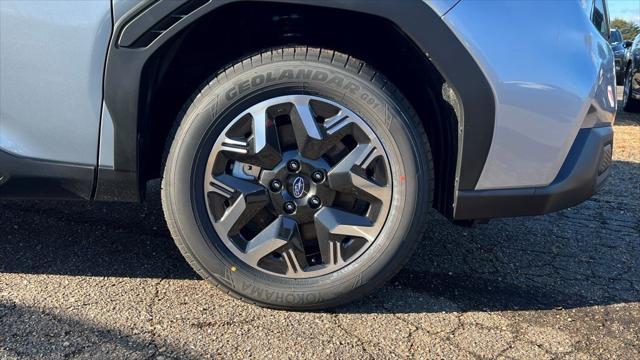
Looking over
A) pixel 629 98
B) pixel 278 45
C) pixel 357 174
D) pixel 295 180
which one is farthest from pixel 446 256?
pixel 629 98

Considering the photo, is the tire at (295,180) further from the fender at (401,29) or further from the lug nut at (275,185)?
the fender at (401,29)

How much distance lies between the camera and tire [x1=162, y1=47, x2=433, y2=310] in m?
2.04

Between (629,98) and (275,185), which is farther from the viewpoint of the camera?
(629,98)

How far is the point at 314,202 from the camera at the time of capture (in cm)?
209

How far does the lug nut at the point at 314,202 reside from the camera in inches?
82.4

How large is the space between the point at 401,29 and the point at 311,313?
1.10m

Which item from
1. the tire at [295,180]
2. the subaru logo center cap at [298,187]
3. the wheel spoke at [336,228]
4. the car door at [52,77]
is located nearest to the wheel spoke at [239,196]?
the tire at [295,180]

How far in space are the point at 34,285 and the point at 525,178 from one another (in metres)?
1.94

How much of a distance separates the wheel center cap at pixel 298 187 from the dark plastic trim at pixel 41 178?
2.42 ft

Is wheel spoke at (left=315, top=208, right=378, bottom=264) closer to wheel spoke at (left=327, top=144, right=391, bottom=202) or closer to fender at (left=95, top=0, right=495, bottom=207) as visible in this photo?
wheel spoke at (left=327, top=144, right=391, bottom=202)

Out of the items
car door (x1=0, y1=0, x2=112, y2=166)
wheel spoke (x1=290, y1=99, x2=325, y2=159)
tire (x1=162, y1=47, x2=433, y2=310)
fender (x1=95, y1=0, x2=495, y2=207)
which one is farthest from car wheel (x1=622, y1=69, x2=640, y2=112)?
car door (x1=0, y1=0, x2=112, y2=166)

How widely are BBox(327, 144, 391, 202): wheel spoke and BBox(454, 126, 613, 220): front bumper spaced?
0.30 metres

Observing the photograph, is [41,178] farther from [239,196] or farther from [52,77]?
[239,196]

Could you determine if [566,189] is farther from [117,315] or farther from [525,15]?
[117,315]
